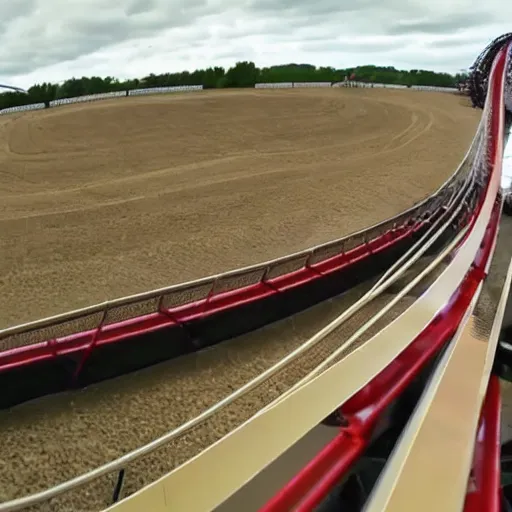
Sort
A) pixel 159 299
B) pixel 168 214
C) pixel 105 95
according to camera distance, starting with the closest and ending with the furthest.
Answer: pixel 159 299 < pixel 168 214 < pixel 105 95

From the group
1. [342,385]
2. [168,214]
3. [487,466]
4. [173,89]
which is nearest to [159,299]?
[342,385]

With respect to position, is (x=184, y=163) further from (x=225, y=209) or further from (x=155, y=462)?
(x=155, y=462)

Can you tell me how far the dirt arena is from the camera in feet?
16.5

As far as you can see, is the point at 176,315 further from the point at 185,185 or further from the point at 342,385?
the point at 185,185

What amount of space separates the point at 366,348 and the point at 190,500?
1.07 metres

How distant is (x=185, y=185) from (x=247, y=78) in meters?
16.6

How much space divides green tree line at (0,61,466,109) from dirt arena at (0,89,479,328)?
5180 millimetres

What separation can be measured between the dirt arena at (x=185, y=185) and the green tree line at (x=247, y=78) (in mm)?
5180

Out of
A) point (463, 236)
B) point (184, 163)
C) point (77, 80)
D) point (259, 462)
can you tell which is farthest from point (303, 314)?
point (77, 80)

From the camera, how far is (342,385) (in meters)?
2.31

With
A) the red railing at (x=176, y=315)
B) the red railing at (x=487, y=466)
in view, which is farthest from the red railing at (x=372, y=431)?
the red railing at (x=176, y=315)

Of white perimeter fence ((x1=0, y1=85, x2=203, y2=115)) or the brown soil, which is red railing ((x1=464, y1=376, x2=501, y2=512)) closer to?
the brown soil

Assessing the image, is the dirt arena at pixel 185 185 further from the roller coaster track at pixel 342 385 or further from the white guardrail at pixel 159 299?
the roller coaster track at pixel 342 385

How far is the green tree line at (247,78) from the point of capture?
20.8 meters
